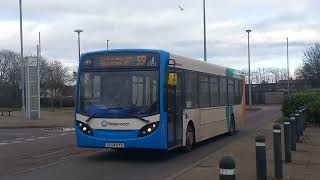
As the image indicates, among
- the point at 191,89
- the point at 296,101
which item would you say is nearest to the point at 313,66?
the point at 296,101

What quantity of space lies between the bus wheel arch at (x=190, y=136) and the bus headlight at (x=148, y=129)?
2.32 metres

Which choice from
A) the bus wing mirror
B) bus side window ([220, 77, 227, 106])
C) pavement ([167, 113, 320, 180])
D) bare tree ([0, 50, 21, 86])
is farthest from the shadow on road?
bare tree ([0, 50, 21, 86])

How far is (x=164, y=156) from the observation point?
1620cm

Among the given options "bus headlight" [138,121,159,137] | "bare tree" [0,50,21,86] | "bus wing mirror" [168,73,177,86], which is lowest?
"bus headlight" [138,121,159,137]

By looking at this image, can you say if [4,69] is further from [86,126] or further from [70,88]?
[86,126]

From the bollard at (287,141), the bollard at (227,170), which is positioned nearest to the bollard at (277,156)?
the bollard at (287,141)

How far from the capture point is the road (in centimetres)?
1222

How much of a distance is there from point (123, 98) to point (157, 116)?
3.23ft

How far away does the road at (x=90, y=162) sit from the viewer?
12.2 meters

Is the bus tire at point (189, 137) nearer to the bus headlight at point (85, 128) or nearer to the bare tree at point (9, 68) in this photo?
the bus headlight at point (85, 128)

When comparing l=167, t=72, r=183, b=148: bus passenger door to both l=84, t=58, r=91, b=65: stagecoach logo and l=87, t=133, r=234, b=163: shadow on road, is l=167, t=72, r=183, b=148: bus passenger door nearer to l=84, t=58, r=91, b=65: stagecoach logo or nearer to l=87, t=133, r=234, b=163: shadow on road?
l=87, t=133, r=234, b=163: shadow on road

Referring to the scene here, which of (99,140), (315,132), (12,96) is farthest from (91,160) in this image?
(12,96)

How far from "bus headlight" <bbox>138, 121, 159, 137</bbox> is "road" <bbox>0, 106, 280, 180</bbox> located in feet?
2.46

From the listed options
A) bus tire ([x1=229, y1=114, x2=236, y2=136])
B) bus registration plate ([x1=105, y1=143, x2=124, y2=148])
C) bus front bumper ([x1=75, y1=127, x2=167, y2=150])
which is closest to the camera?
bus front bumper ([x1=75, y1=127, x2=167, y2=150])
